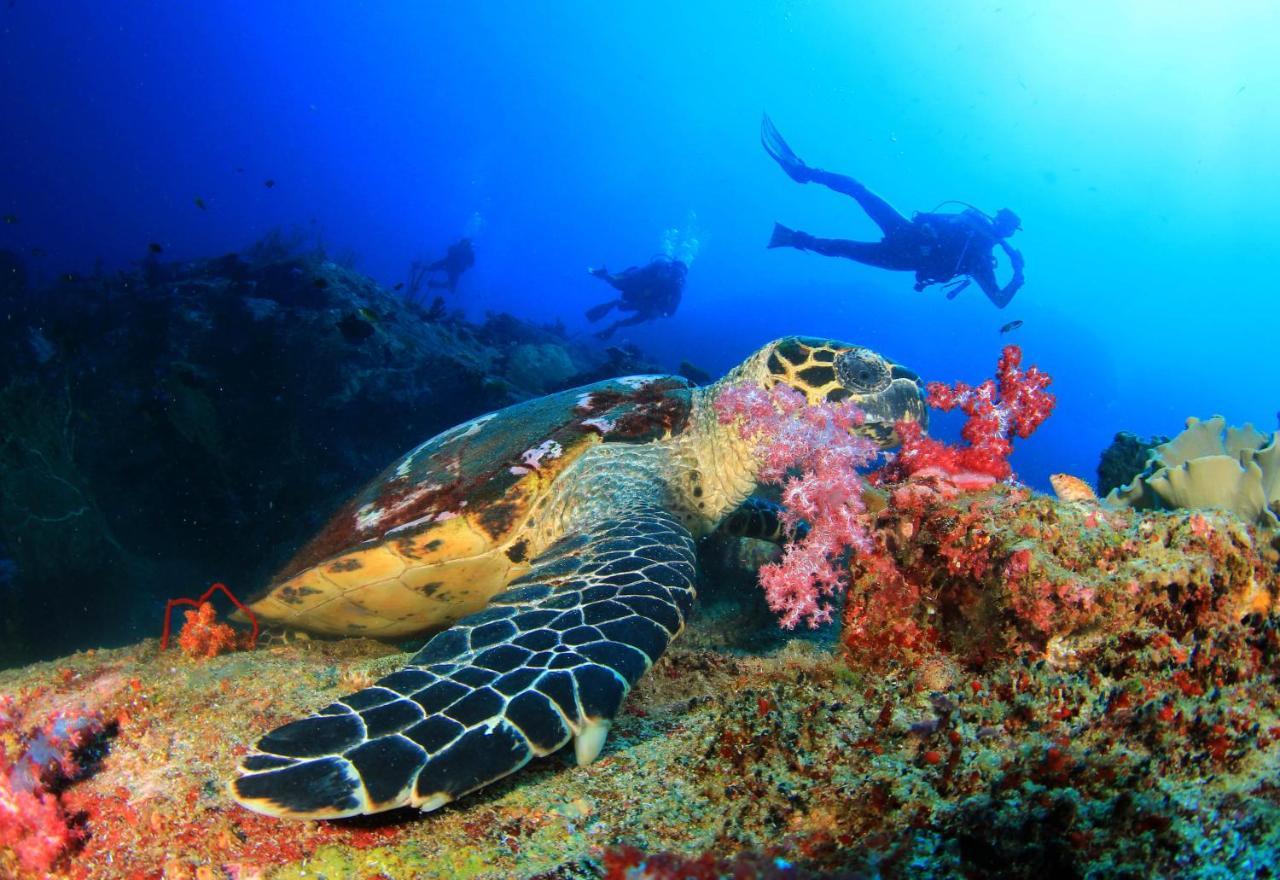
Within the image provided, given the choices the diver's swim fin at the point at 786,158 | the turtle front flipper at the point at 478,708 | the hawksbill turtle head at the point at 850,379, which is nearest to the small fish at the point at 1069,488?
the hawksbill turtle head at the point at 850,379

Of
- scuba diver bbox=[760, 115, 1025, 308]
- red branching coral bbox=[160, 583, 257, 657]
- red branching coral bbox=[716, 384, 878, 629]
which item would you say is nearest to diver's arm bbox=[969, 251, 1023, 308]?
scuba diver bbox=[760, 115, 1025, 308]

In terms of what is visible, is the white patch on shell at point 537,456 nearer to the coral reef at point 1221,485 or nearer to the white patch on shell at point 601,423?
the white patch on shell at point 601,423

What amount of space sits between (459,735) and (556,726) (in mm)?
232

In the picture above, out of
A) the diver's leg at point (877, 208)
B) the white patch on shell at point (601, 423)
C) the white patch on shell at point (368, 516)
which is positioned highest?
the diver's leg at point (877, 208)

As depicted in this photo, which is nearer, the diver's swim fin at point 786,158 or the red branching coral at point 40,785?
the red branching coral at point 40,785

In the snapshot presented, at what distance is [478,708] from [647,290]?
57.5ft

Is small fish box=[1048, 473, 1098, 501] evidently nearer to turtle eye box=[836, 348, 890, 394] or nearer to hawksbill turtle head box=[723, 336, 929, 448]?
hawksbill turtle head box=[723, 336, 929, 448]

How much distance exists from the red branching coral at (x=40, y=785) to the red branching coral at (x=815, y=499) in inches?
92.3

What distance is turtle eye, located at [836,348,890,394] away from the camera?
3.56 metres

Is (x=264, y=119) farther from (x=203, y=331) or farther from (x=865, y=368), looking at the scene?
(x=865, y=368)

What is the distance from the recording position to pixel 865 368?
142 inches

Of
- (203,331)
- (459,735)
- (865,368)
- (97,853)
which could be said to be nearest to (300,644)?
(97,853)

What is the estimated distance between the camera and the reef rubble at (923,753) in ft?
2.98

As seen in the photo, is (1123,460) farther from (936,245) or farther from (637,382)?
(936,245)
